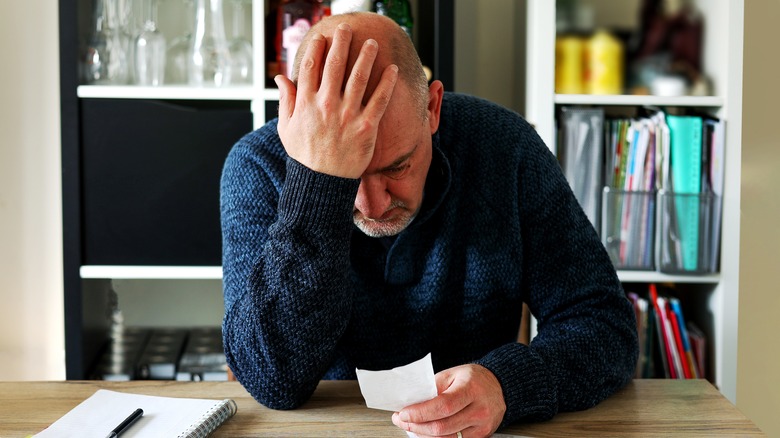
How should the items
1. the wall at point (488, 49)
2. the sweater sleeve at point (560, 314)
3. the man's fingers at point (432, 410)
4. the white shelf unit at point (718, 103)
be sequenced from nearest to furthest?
the man's fingers at point (432, 410) < the sweater sleeve at point (560, 314) < the white shelf unit at point (718, 103) < the wall at point (488, 49)

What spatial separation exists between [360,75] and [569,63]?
104cm

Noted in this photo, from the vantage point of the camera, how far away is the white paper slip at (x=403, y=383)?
95cm

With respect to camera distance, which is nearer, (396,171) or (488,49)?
(396,171)

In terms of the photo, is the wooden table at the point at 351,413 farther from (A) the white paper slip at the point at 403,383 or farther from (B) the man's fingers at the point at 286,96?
(B) the man's fingers at the point at 286,96

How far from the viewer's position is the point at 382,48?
112 cm

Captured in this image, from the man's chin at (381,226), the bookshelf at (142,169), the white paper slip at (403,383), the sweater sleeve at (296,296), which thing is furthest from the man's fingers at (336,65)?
the bookshelf at (142,169)

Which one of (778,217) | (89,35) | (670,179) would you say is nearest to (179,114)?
(89,35)

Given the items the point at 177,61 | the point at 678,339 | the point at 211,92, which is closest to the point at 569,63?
the point at 678,339

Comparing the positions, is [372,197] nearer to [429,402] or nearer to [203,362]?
[429,402]

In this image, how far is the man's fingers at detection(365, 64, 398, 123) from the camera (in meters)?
1.06

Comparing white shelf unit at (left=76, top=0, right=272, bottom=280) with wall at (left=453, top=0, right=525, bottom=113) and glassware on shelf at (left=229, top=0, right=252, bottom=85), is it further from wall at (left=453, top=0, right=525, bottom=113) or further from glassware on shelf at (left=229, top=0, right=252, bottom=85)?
wall at (left=453, top=0, right=525, bottom=113)

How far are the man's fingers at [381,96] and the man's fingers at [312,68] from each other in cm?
7

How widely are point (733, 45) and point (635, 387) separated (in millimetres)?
1024

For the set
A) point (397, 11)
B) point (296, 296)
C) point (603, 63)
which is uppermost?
point (397, 11)
